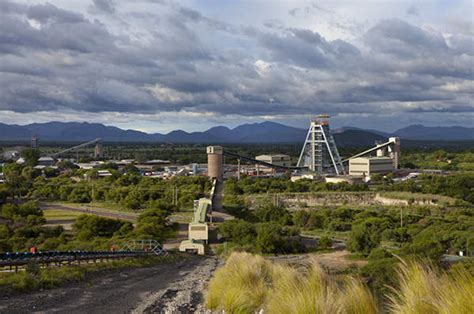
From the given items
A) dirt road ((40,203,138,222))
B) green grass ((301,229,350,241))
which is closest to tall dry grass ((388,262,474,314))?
green grass ((301,229,350,241))

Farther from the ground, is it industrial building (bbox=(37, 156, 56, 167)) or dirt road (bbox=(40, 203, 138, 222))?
industrial building (bbox=(37, 156, 56, 167))

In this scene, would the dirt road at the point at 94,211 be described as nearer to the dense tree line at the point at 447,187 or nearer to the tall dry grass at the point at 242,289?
the dense tree line at the point at 447,187

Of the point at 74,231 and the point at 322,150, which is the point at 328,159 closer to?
the point at 322,150

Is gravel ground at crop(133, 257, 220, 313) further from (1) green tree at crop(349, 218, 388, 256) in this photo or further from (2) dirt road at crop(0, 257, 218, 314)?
(1) green tree at crop(349, 218, 388, 256)

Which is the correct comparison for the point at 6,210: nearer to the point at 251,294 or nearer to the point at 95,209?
the point at 95,209

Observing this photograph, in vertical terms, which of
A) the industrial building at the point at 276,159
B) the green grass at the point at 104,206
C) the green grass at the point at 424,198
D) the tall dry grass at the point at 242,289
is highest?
the tall dry grass at the point at 242,289

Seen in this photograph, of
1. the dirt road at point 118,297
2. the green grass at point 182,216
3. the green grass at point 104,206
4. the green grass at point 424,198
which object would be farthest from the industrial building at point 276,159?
the dirt road at point 118,297
